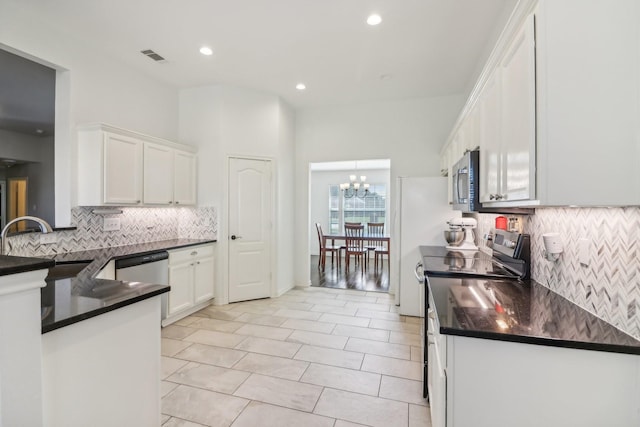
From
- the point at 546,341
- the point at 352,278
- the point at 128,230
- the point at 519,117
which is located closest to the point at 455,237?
the point at 519,117

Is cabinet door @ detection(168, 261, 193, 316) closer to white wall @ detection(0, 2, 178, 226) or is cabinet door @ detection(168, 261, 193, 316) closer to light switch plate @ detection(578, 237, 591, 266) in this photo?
white wall @ detection(0, 2, 178, 226)

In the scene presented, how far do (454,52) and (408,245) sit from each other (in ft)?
7.37

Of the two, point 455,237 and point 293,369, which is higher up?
point 455,237

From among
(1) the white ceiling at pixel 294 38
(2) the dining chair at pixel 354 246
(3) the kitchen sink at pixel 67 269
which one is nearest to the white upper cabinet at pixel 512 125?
(1) the white ceiling at pixel 294 38

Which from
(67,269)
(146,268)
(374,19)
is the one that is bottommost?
(146,268)

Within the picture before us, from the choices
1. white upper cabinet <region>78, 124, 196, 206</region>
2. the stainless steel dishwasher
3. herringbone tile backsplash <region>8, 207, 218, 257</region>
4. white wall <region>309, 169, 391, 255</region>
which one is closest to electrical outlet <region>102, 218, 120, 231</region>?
herringbone tile backsplash <region>8, 207, 218, 257</region>

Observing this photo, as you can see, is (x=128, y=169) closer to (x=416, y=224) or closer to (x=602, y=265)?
(x=416, y=224)

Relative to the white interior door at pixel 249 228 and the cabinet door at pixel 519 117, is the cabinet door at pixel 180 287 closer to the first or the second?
the white interior door at pixel 249 228

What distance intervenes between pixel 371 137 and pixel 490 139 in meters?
3.13

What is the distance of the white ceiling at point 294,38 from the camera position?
2.54m

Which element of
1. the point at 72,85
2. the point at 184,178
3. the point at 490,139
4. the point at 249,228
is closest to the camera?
the point at 490,139

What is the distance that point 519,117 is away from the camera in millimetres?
1303

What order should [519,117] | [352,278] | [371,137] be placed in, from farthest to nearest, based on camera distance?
[352,278]
[371,137]
[519,117]

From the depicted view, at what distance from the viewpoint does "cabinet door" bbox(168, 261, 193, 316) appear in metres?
3.44
